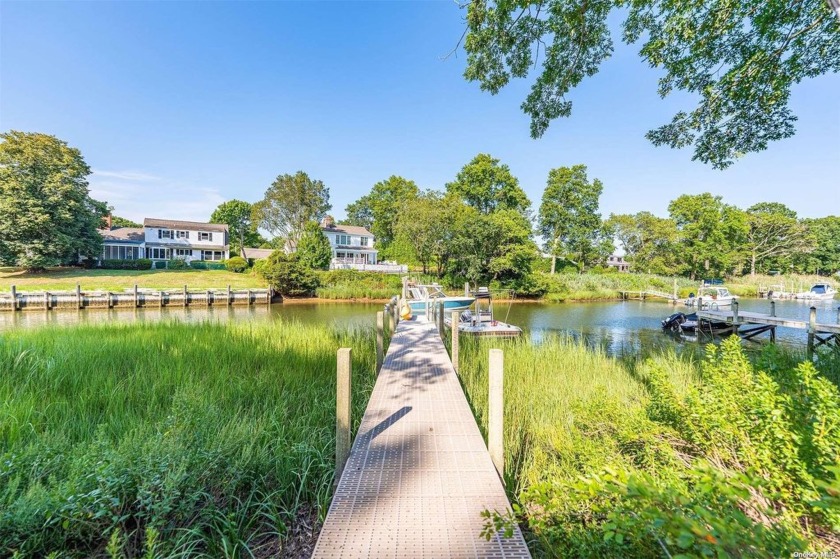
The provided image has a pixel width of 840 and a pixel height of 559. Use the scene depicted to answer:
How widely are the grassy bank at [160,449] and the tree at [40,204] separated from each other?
103 ft

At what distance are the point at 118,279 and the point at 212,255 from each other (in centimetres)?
1507

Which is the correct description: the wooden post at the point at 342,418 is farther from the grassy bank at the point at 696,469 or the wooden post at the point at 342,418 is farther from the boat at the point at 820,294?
the boat at the point at 820,294

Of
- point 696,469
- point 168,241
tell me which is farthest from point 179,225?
point 696,469

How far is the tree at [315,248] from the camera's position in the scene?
107ft

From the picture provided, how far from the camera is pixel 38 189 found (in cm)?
2875

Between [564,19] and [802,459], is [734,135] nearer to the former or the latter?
[564,19]

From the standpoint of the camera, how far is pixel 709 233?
145 ft

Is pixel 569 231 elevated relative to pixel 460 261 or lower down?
elevated

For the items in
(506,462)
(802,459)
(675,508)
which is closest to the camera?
(675,508)

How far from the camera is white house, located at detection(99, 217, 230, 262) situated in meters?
39.0

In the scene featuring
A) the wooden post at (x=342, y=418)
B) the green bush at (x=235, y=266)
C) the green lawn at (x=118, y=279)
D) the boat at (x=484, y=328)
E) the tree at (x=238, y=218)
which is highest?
the tree at (x=238, y=218)

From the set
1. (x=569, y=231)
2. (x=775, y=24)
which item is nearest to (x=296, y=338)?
(x=775, y=24)

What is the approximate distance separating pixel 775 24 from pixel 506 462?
858 cm

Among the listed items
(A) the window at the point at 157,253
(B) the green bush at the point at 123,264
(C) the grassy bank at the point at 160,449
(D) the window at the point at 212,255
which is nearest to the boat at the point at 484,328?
(C) the grassy bank at the point at 160,449
